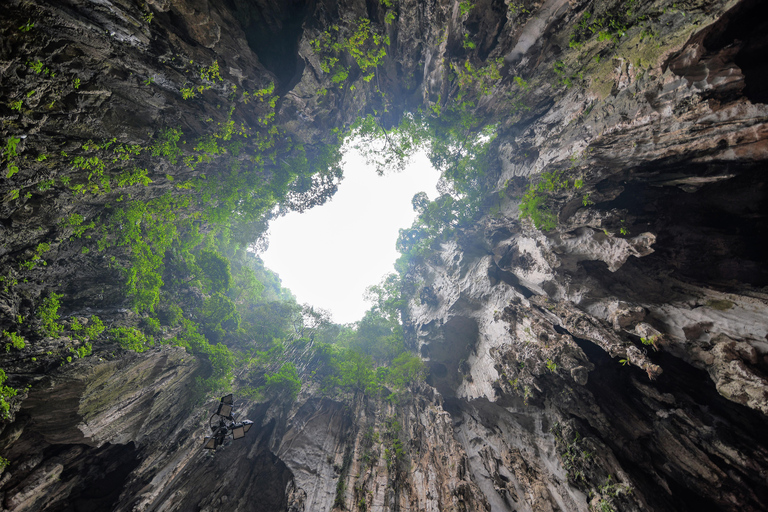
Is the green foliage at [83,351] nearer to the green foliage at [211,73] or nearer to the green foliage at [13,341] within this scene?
the green foliage at [13,341]

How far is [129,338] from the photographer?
9.72 meters

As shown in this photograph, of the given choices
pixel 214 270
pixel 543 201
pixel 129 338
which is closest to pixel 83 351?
pixel 129 338

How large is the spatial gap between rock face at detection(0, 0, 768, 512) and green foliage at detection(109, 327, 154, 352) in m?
0.41

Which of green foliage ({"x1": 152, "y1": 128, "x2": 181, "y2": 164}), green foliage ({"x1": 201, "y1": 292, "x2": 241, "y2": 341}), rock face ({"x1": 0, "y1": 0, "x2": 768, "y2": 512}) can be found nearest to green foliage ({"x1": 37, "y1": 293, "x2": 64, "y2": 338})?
rock face ({"x1": 0, "y1": 0, "x2": 768, "y2": 512})

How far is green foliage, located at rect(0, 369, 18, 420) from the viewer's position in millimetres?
6641

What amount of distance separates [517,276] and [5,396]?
68.5ft

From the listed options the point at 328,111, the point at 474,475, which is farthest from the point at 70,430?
the point at 328,111

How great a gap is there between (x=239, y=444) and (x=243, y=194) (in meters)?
15.0

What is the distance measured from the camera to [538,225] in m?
11.8

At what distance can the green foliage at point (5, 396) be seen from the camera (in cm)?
664

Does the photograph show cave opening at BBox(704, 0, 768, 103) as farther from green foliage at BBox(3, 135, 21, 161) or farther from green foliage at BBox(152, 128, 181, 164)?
green foliage at BBox(3, 135, 21, 161)

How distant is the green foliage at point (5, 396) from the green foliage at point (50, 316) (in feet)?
4.77

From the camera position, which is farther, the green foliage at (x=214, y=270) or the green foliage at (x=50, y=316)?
the green foliage at (x=214, y=270)

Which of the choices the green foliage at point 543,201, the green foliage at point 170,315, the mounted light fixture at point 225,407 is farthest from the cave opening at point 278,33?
the mounted light fixture at point 225,407
